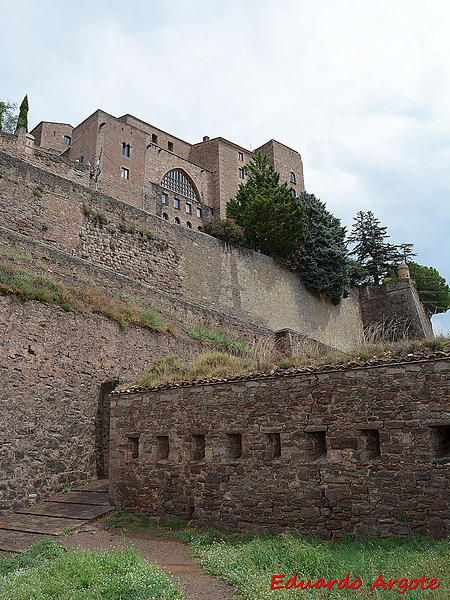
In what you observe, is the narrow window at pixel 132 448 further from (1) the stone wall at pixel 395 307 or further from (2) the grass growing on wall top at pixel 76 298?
(1) the stone wall at pixel 395 307

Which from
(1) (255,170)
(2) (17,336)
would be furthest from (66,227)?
(1) (255,170)

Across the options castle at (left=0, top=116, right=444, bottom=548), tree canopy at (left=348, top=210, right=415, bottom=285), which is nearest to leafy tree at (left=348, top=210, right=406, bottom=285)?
tree canopy at (left=348, top=210, right=415, bottom=285)

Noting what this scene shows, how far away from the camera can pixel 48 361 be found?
38.0 ft

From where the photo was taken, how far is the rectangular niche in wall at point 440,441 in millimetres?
7293

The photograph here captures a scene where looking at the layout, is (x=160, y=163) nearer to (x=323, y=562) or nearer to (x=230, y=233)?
(x=230, y=233)

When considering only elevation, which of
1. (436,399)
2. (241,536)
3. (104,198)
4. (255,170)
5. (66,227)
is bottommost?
(241,536)

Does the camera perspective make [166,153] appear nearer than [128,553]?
No

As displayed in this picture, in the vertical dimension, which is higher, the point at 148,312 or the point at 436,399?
the point at 148,312

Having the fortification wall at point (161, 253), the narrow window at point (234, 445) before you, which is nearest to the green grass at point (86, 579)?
the narrow window at point (234, 445)

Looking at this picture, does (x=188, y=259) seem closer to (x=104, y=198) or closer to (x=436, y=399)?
(x=104, y=198)

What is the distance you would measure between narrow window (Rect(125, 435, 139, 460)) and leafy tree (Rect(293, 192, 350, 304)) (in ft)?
71.2

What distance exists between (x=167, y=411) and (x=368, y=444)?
13.4 ft

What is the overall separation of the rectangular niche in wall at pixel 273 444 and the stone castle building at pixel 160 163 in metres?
25.6

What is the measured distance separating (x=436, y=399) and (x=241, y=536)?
386cm
